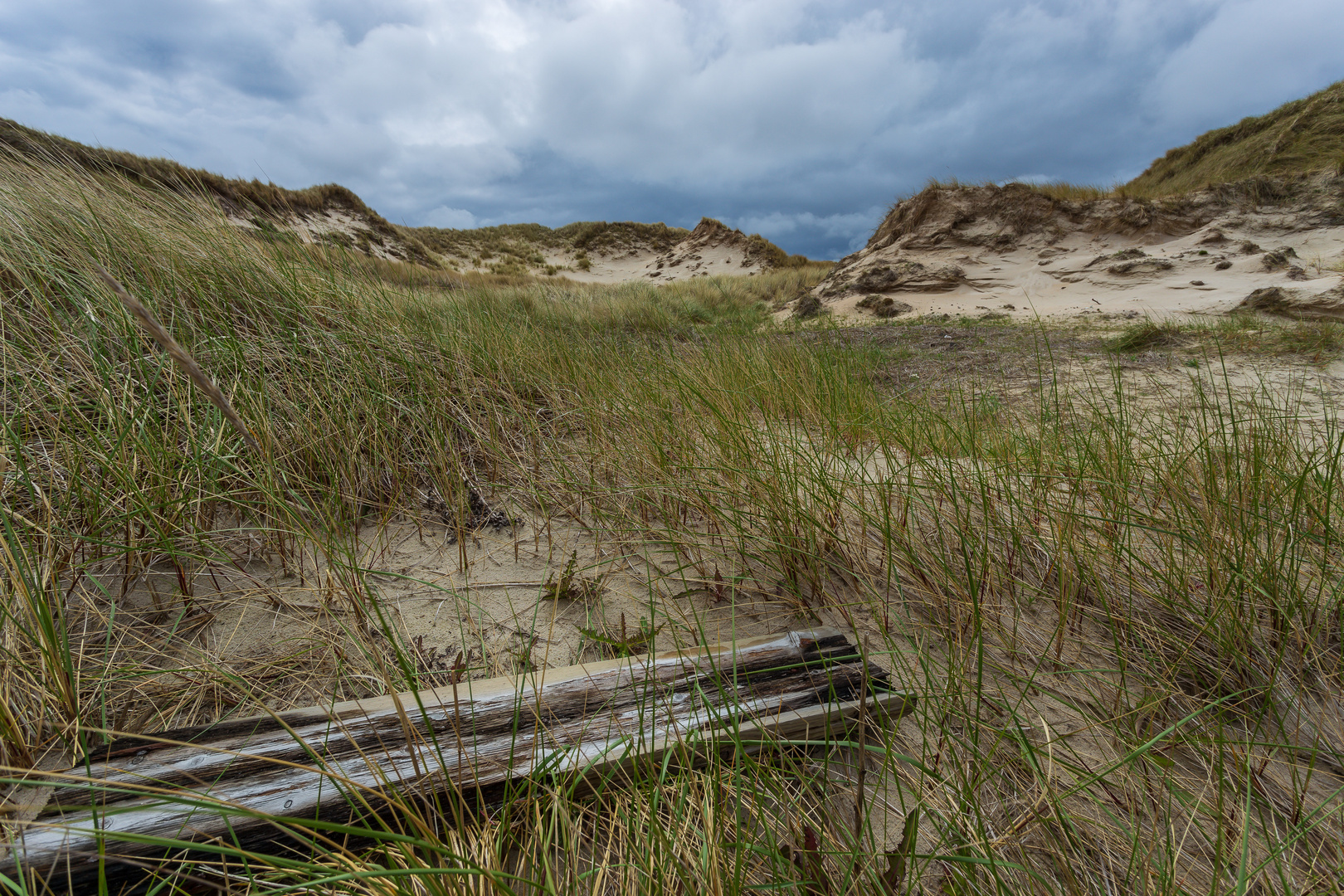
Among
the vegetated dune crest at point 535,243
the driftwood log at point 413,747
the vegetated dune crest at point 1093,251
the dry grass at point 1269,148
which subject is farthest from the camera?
the vegetated dune crest at point 535,243

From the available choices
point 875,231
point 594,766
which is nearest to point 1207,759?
point 594,766

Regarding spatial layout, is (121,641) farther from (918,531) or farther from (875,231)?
(875,231)

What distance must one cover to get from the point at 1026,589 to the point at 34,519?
9.57ft

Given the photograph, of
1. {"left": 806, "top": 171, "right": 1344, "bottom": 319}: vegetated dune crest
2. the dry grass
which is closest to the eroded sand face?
{"left": 806, "top": 171, "right": 1344, "bottom": 319}: vegetated dune crest

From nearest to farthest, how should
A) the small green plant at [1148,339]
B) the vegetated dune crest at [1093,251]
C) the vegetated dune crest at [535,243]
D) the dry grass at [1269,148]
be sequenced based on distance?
the small green plant at [1148,339] < the vegetated dune crest at [1093,251] < the dry grass at [1269,148] < the vegetated dune crest at [535,243]

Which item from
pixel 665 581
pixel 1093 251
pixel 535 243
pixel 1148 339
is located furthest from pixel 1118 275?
pixel 535 243

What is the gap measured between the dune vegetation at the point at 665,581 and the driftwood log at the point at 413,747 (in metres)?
0.05

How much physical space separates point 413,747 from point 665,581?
93 cm

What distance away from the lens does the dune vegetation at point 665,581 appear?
0.85 meters

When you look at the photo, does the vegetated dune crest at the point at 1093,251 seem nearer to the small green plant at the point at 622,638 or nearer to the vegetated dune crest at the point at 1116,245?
the vegetated dune crest at the point at 1116,245

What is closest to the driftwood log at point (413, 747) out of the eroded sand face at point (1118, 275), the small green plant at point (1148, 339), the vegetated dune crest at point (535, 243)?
the small green plant at point (1148, 339)

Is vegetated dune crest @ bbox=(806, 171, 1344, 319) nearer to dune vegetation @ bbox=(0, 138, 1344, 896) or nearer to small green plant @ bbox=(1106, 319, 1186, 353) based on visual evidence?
small green plant @ bbox=(1106, 319, 1186, 353)

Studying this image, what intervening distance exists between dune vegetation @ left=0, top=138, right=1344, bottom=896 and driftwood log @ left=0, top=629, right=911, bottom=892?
0.05 meters

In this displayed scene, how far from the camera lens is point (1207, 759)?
1.01 metres
